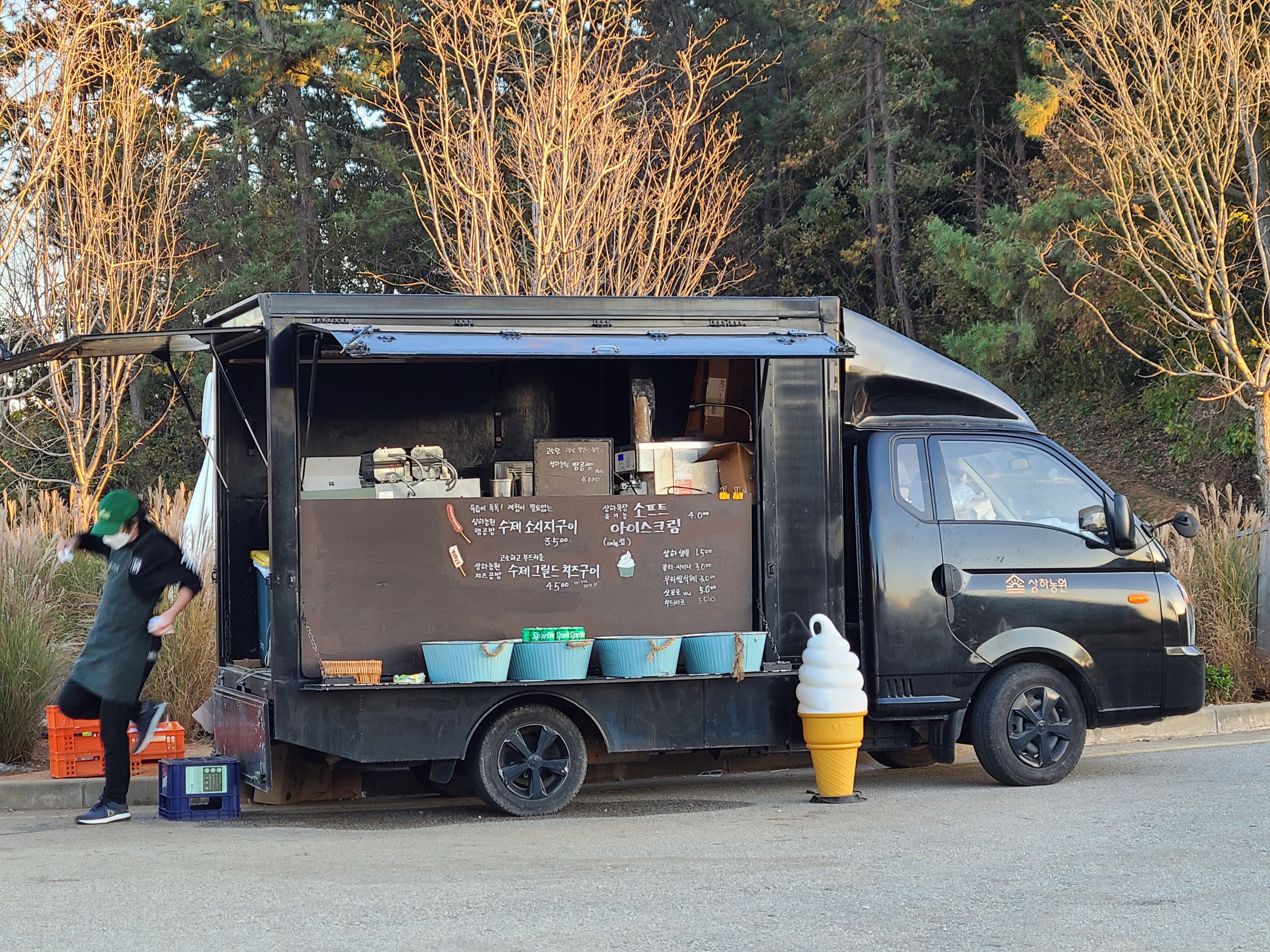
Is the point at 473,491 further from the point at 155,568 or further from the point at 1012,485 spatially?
the point at 1012,485

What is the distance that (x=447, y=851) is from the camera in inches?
262

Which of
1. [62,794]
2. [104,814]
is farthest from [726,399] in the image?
[62,794]

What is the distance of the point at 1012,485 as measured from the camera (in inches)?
335

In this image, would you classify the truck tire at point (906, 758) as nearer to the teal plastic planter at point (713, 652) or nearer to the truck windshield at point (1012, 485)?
the truck windshield at point (1012, 485)

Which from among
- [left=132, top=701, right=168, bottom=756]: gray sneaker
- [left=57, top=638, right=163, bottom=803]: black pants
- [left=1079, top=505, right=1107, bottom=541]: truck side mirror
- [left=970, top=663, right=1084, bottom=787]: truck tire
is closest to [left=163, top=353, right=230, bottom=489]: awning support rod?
[left=57, top=638, right=163, bottom=803]: black pants

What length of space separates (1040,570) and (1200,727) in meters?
3.17

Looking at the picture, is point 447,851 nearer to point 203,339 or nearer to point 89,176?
point 203,339

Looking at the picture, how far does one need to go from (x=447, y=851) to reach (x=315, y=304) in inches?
109

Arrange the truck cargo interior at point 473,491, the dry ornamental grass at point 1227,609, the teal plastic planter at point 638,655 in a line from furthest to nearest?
the dry ornamental grass at point 1227,609
the teal plastic planter at point 638,655
the truck cargo interior at point 473,491

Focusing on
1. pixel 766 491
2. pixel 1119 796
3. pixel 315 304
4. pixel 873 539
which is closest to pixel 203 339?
pixel 315 304

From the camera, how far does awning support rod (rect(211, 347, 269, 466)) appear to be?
794 cm

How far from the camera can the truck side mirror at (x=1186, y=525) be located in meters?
8.17

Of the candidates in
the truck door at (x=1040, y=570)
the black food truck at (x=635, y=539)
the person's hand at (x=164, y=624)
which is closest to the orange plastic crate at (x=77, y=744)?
the black food truck at (x=635, y=539)

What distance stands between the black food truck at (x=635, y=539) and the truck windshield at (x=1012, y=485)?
15mm
